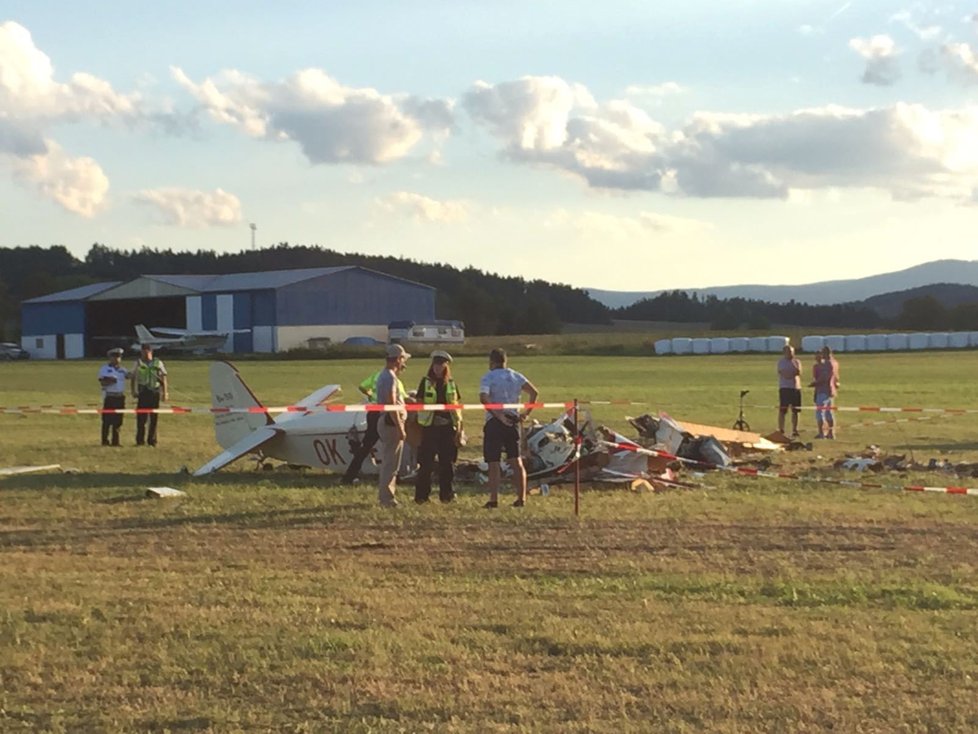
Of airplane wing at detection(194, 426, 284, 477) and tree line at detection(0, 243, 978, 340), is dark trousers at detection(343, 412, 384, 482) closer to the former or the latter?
airplane wing at detection(194, 426, 284, 477)

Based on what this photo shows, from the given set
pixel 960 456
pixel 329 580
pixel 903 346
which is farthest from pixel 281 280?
pixel 329 580

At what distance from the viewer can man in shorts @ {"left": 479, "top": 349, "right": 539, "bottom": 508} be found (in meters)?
12.8

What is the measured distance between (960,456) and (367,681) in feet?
46.3

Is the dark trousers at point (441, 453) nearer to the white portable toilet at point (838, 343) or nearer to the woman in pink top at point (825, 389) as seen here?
the woman in pink top at point (825, 389)

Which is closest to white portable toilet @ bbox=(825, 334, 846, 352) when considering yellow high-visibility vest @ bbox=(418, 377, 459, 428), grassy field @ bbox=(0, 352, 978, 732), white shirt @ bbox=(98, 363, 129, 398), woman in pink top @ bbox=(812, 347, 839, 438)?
woman in pink top @ bbox=(812, 347, 839, 438)

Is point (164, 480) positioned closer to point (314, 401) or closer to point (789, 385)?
point (314, 401)

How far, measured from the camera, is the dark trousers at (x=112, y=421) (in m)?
20.4

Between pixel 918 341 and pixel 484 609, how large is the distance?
7962cm

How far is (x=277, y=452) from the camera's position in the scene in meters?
15.3

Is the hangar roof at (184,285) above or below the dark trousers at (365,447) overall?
above

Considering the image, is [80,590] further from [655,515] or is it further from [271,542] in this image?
[655,515]

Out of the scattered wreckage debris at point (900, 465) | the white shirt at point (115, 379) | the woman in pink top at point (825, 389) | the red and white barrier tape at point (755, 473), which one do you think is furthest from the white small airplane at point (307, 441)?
the woman in pink top at point (825, 389)

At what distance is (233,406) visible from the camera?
16.4 m

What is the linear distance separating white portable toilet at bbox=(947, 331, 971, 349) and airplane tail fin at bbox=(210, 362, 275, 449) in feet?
241
